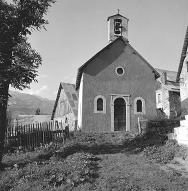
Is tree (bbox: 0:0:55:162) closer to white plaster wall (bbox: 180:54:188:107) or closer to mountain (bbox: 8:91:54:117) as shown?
white plaster wall (bbox: 180:54:188:107)

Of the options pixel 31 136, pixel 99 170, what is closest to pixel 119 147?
pixel 31 136

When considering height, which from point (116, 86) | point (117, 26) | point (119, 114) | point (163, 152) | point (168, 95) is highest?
point (117, 26)

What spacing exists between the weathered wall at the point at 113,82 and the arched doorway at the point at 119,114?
71 centimetres

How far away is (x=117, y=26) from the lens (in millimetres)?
24562

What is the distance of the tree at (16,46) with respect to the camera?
12664mm

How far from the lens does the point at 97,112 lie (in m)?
22.5

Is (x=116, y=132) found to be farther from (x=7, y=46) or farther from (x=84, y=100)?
(x=7, y=46)

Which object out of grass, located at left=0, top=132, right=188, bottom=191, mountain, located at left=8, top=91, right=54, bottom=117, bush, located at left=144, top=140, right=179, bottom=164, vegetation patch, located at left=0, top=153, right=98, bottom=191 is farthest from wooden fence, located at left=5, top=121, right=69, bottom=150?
mountain, located at left=8, top=91, right=54, bottom=117

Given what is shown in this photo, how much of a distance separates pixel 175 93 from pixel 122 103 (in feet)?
64.4

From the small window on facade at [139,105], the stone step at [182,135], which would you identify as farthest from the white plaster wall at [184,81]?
the stone step at [182,135]

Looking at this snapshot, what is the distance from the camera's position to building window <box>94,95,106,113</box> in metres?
22.6

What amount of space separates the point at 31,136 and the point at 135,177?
9.55m

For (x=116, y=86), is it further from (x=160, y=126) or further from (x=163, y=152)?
(x=163, y=152)

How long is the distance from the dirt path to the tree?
18.0 feet
